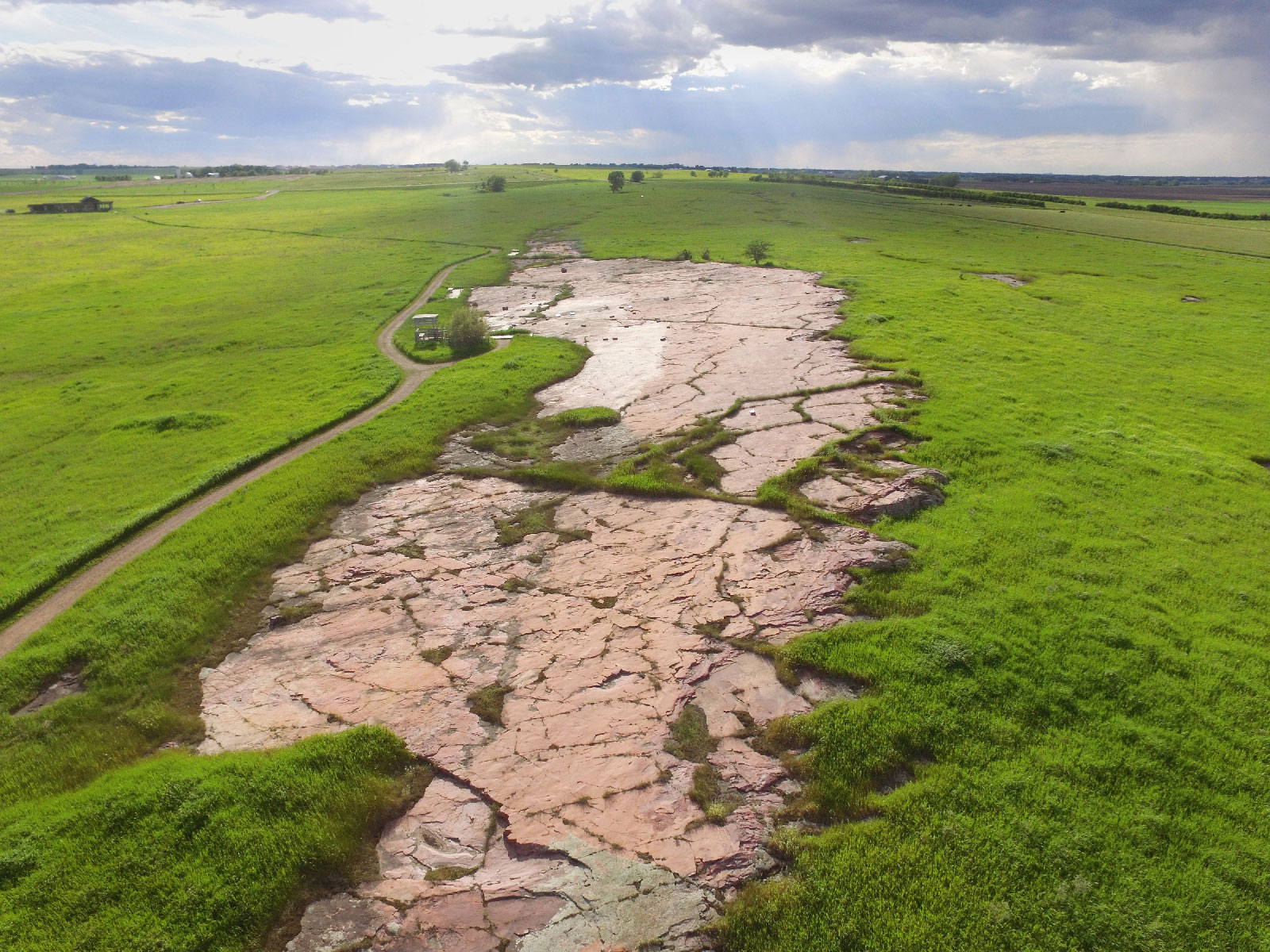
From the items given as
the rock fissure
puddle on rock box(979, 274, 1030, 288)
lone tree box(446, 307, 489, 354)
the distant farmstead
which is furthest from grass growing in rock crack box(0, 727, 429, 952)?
the distant farmstead

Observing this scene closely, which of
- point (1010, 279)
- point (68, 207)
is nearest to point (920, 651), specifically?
point (1010, 279)

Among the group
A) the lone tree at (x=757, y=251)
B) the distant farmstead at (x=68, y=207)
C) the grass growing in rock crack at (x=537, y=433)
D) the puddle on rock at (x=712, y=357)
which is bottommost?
the grass growing in rock crack at (x=537, y=433)

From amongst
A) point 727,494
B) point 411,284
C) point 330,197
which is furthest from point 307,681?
point 330,197

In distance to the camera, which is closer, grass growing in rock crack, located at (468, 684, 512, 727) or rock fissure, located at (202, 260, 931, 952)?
rock fissure, located at (202, 260, 931, 952)

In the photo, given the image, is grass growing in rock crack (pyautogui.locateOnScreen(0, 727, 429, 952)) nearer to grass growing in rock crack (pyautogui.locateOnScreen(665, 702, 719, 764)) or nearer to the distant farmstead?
grass growing in rock crack (pyautogui.locateOnScreen(665, 702, 719, 764))

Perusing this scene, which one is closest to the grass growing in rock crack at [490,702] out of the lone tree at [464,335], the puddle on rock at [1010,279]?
the lone tree at [464,335]

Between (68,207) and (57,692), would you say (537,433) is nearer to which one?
(57,692)

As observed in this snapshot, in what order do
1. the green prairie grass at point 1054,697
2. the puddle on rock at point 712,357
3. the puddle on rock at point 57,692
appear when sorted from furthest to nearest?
the puddle on rock at point 712,357 → the puddle on rock at point 57,692 → the green prairie grass at point 1054,697

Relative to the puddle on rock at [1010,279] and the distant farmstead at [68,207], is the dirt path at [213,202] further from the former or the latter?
the puddle on rock at [1010,279]
